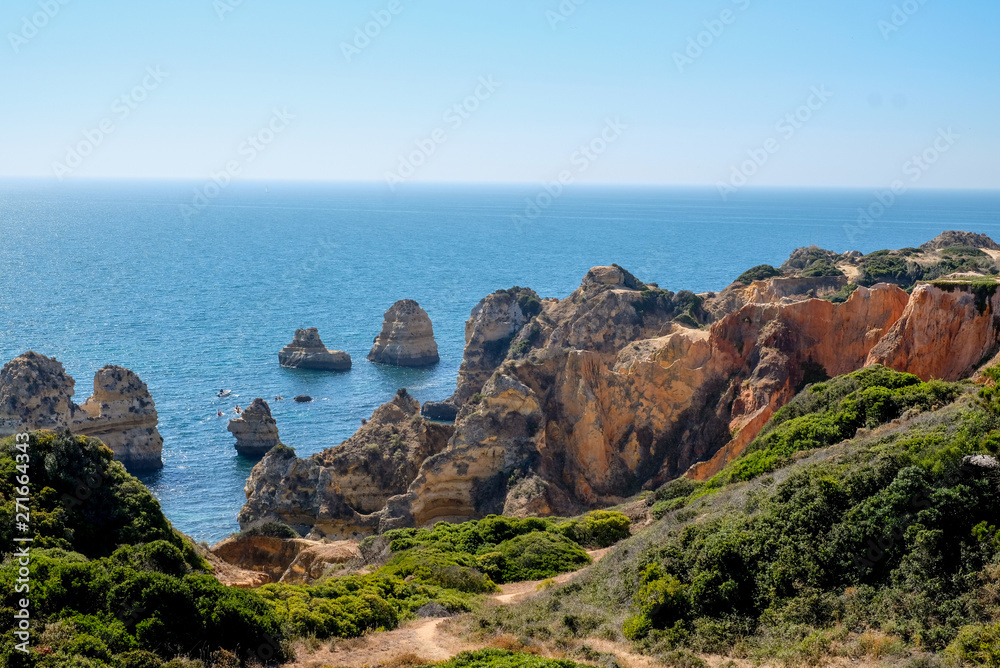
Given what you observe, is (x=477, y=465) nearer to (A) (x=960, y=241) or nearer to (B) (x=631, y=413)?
(B) (x=631, y=413)

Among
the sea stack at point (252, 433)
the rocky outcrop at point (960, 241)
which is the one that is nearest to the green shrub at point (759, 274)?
the rocky outcrop at point (960, 241)

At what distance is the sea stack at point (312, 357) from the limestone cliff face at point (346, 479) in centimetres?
4261

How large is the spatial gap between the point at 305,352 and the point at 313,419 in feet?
62.0

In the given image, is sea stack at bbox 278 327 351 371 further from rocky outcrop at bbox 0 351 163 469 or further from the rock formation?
the rock formation

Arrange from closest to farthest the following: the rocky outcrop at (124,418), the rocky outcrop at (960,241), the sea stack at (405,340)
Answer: the rocky outcrop at (124,418) < the rocky outcrop at (960,241) < the sea stack at (405,340)

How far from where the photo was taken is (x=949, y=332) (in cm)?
3209

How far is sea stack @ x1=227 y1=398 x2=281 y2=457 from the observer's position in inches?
2354

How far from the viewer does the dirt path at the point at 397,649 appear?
18.2 metres

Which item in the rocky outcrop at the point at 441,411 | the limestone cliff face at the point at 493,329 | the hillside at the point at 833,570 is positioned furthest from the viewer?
the limestone cliff face at the point at 493,329

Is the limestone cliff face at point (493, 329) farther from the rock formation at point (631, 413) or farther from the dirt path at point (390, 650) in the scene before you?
the dirt path at point (390, 650)

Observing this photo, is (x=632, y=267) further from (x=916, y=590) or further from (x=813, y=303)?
(x=916, y=590)

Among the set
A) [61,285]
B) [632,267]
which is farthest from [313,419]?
[632,267]

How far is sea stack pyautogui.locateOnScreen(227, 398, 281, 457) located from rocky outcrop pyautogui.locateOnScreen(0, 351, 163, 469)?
5.18 m

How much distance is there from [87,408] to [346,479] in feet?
84.2
